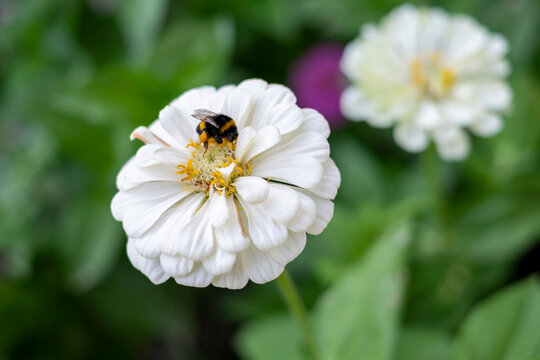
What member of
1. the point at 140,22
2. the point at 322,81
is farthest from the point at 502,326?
the point at 140,22

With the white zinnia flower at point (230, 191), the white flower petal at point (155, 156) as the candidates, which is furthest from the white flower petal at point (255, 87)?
the white flower petal at point (155, 156)

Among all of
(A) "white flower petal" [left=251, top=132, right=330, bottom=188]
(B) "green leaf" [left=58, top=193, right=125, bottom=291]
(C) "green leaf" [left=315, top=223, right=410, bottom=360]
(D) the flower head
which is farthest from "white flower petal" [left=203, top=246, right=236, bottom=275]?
(D) the flower head

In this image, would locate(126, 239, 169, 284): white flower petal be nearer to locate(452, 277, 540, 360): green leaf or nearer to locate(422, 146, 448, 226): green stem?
locate(452, 277, 540, 360): green leaf

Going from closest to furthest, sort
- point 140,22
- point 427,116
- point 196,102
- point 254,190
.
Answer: point 254,190 → point 196,102 → point 427,116 → point 140,22

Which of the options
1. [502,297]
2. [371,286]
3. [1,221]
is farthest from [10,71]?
[502,297]

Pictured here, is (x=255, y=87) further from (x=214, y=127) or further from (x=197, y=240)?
(x=197, y=240)

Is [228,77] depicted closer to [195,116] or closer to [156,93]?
[156,93]
